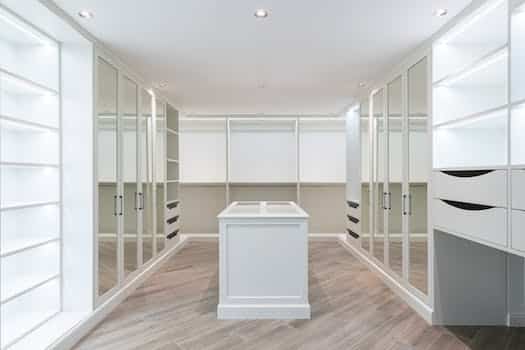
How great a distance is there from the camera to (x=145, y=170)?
13.7 ft

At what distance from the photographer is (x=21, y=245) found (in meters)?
2.36

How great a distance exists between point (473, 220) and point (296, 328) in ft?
5.02

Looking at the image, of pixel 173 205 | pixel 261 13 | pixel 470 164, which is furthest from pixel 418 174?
pixel 173 205

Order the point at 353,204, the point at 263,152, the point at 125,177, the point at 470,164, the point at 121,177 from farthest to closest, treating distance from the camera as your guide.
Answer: the point at 263,152 < the point at 353,204 < the point at 125,177 < the point at 121,177 < the point at 470,164

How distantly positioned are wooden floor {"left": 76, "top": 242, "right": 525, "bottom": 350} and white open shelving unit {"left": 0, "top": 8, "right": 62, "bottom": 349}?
0.53 metres

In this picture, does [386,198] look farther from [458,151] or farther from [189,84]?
[189,84]

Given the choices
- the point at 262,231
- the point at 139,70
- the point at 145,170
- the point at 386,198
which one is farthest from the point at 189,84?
the point at 386,198

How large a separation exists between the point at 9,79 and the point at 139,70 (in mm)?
1590

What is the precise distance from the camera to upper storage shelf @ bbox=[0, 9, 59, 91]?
238 centimetres

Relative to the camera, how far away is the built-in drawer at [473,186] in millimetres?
2037

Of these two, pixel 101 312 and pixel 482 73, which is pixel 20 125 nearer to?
pixel 101 312

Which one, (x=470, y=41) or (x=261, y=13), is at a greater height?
(x=261, y=13)

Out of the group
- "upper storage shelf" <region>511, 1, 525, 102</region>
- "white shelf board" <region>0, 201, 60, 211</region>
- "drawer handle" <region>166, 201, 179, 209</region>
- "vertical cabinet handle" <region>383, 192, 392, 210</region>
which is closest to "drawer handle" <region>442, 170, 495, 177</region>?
"upper storage shelf" <region>511, 1, 525, 102</region>

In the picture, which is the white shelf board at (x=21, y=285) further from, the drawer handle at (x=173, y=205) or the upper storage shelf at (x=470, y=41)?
the upper storage shelf at (x=470, y=41)
